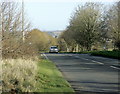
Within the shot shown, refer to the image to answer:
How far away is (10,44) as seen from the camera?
1658cm

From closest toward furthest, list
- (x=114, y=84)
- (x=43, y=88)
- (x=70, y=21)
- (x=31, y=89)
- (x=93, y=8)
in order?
(x=31, y=89) → (x=43, y=88) → (x=114, y=84) → (x=93, y=8) → (x=70, y=21)

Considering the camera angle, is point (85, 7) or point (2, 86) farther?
point (85, 7)

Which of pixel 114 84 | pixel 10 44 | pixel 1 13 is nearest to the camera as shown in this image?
pixel 114 84

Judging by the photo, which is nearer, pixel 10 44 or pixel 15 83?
pixel 15 83

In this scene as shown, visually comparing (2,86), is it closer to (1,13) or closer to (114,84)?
(114,84)

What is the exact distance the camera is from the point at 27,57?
20.2 meters

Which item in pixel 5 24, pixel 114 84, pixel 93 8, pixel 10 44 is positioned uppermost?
pixel 93 8

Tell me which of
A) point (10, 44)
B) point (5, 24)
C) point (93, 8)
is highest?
point (93, 8)

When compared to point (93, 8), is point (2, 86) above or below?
below

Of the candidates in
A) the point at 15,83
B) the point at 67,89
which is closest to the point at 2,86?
the point at 15,83

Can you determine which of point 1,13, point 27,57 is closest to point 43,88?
point 1,13

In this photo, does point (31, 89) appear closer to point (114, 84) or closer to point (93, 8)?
point (114, 84)

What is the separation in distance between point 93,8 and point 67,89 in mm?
45667

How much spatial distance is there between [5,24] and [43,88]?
6.76 m
